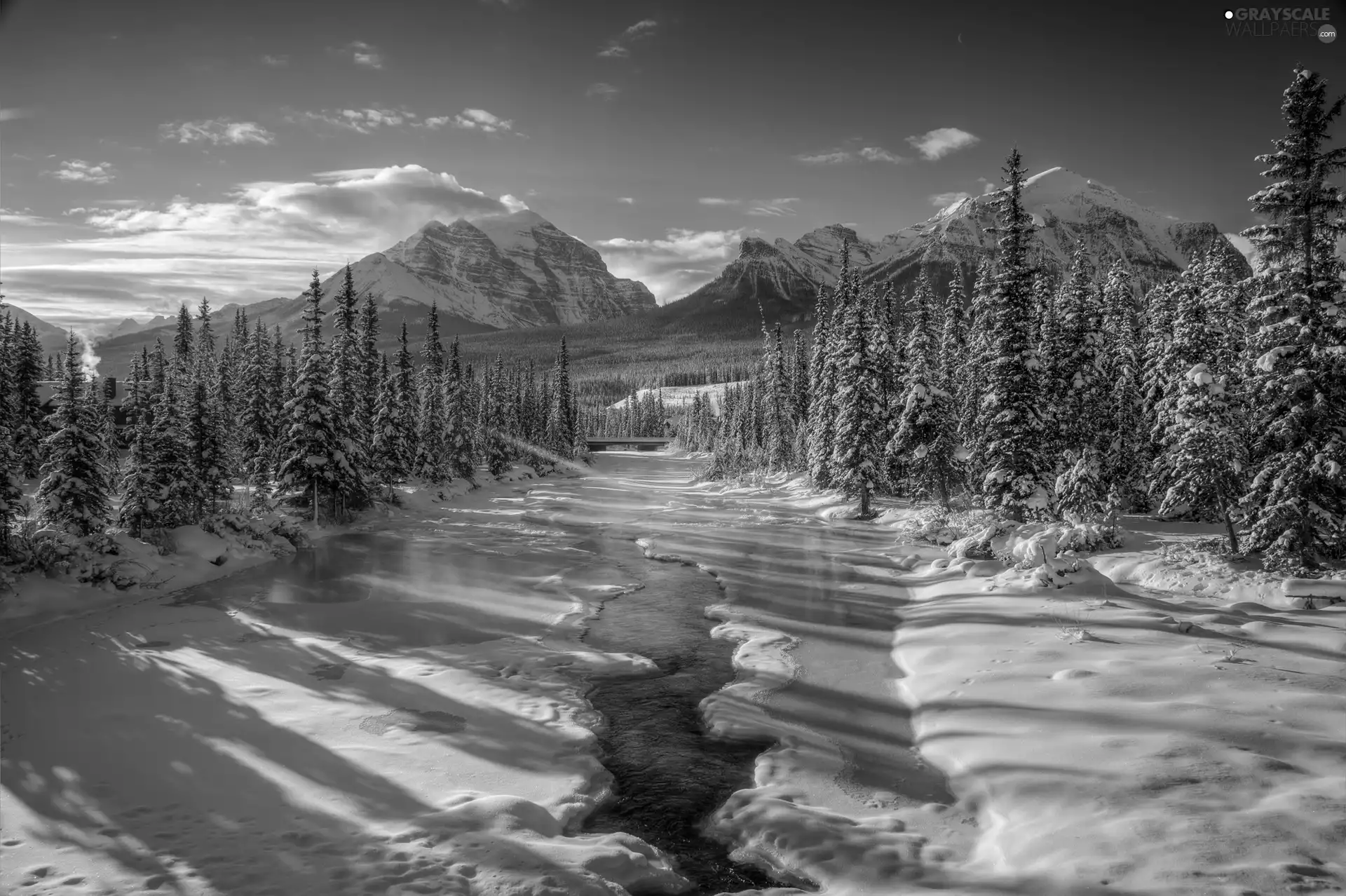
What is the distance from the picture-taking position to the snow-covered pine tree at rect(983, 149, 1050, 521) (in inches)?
1150

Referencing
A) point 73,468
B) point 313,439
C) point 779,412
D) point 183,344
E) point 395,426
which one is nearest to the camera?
point 73,468

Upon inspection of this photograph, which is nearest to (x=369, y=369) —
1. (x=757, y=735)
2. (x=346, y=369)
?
(x=346, y=369)

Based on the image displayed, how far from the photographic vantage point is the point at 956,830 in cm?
908

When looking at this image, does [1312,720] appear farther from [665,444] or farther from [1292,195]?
[665,444]

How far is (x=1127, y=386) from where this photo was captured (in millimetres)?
37406

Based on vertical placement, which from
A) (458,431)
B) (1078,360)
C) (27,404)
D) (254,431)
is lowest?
(458,431)

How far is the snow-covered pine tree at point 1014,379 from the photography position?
29.2 metres

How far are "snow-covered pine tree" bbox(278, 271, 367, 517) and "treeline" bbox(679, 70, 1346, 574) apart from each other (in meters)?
30.6

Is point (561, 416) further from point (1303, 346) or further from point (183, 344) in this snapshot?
point (1303, 346)

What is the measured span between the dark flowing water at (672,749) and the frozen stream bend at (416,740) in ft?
0.75

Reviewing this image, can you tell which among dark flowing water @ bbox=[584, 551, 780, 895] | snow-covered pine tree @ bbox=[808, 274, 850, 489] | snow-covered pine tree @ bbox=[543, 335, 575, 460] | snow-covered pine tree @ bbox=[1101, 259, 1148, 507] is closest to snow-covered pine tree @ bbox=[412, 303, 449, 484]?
snow-covered pine tree @ bbox=[808, 274, 850, 489]

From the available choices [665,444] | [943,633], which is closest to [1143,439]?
[943,633]

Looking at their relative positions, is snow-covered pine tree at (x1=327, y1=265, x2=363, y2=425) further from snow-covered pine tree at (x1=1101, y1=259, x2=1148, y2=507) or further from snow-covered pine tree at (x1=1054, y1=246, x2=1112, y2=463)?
snow-covered pine tree at (x1=1101, y1=259, x2=1148, y2=507)

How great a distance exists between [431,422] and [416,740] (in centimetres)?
5015
